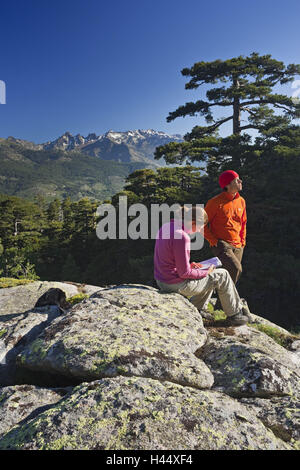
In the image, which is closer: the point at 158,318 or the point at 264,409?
the point at 264,409

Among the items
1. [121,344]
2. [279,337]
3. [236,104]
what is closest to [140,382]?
[121,344]

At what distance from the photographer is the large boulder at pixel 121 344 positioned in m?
2.71

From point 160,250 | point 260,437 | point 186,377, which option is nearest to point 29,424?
point 186,377

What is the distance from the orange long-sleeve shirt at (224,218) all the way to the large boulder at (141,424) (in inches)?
143

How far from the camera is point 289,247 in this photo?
51.2 ft

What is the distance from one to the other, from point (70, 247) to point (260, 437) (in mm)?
36961

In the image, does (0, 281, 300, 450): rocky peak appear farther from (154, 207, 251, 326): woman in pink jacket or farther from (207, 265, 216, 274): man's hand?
(207, 265, 216, 274): man's hand

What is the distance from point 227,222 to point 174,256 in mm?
1838

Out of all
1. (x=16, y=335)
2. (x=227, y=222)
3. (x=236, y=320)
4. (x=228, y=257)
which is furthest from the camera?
(x=227, y=222)

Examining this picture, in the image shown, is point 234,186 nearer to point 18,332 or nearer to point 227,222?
point 227,222

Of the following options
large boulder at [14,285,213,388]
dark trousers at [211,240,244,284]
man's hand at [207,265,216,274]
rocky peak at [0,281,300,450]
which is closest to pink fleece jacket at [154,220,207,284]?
man's hand at [207,265,216,274]

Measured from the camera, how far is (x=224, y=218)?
5477 mm
